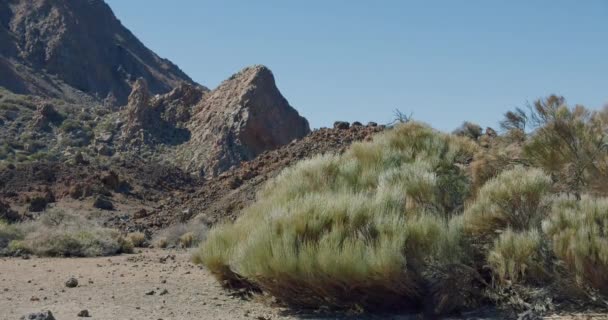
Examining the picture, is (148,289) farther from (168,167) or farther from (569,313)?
(168,167)

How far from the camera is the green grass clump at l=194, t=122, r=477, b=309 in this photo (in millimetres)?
8883

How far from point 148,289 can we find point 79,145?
37.4 meters

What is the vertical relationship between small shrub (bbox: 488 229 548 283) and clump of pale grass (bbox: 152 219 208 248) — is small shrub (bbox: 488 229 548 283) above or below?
above

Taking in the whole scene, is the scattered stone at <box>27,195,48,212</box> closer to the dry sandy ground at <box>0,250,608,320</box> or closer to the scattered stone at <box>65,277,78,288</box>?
the dry sandy ground at <box>0,250,608,320</box>

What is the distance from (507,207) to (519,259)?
52.1 inches

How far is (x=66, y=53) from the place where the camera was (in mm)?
85500

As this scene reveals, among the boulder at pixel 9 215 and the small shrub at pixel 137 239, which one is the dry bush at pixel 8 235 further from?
the boulder at pixel 9 215

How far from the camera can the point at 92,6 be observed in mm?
97375

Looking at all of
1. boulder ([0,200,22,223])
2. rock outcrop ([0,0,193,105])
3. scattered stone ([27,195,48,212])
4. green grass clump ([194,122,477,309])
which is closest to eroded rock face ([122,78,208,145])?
scattered stone ([27,195,48,212])

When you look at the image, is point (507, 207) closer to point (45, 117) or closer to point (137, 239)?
point (137, 239)

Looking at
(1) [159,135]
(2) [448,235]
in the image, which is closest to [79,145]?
(1) [159,135]

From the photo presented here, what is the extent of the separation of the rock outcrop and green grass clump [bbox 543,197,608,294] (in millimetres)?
66032

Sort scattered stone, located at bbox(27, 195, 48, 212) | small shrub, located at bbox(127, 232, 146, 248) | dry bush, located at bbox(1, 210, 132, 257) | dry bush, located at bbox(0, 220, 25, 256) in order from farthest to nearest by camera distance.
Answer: scattered stone, located at bbox(27, 195, 48, 212) < small shrub, located at bbox(127, 232, 146, 248) < dry bush, located at bbox(0, 220, 25, 256) < dry bush, located at bbox(1, 210, 132, 257)

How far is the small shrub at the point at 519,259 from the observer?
28.9 ft
